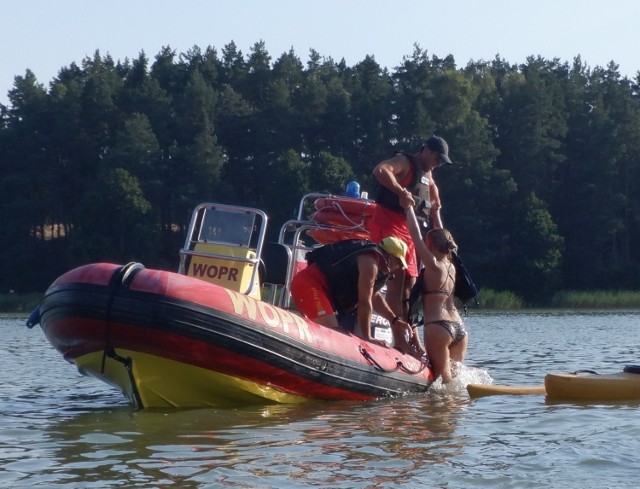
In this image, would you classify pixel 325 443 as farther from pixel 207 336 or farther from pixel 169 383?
pixel 169 383

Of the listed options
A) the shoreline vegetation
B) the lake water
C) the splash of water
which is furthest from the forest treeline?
the lake water

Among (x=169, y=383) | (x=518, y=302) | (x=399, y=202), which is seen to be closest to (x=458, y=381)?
(x=399, y=202)

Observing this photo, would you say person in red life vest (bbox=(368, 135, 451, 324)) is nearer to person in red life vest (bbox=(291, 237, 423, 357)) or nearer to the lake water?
person in red life vest (bbox=(291, 237, 423, 357))

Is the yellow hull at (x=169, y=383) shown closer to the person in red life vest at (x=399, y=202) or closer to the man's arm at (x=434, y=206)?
the person in red life vest at (x=399, y=202)

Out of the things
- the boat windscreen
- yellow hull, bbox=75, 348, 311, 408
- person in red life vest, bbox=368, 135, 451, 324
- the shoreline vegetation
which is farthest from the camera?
the shoreline vegetation

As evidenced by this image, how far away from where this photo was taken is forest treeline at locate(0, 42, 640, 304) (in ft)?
179

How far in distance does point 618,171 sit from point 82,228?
26739 mm

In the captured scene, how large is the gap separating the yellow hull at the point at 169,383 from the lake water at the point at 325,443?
108 mm

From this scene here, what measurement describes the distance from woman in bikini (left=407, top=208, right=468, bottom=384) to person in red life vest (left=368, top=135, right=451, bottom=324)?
26 centimetres

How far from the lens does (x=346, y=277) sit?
898 cm

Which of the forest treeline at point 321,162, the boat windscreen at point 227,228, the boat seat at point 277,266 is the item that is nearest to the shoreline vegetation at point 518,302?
the forest treeline at point 321,162

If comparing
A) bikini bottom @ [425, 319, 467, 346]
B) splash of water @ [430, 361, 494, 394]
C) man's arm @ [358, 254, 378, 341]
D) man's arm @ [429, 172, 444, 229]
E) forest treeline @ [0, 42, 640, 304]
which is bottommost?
splash of water @ [430, 361, 494, 394]

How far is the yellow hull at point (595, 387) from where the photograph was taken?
8828 mm

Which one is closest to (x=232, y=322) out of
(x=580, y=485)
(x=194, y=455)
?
(x=194, y=455)
